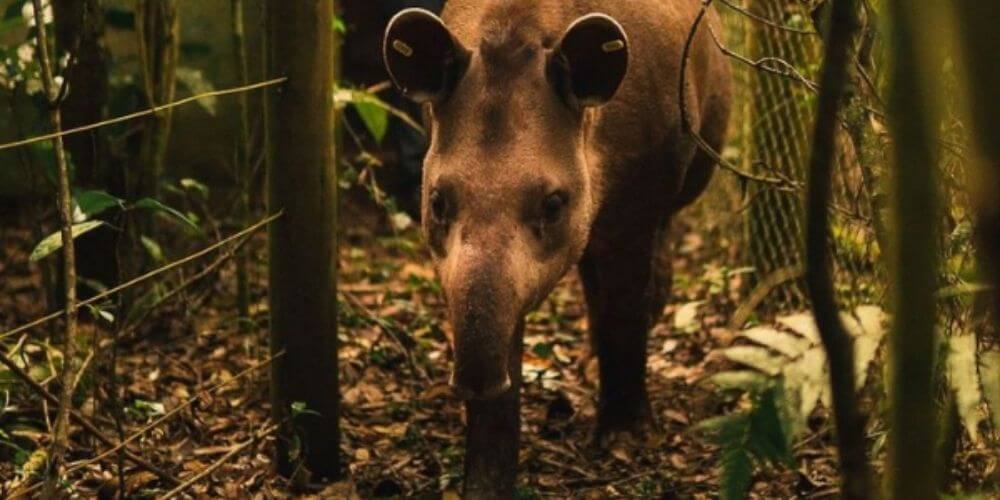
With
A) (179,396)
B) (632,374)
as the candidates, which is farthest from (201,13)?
(632,374)

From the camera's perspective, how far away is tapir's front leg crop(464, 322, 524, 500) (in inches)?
180

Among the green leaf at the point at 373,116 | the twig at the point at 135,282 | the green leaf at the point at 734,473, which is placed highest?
the green leaf at the point at 373,116

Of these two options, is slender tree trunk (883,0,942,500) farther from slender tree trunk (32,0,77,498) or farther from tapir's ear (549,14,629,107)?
tapir's ear (549,14,629,107)

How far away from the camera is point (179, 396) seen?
5645mm

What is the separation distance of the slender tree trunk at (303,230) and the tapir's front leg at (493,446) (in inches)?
18.2

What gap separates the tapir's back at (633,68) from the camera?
A: 4.73m

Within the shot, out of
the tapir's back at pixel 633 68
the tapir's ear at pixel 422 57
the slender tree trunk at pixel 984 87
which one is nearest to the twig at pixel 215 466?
the tapir's ear at pixel 422 57

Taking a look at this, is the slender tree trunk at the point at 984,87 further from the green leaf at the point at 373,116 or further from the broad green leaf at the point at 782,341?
the green leaf at the point at 373,116

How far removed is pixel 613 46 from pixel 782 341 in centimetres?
191

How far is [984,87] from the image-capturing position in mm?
1471

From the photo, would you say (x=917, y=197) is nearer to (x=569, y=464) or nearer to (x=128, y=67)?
(x=569, y=464)

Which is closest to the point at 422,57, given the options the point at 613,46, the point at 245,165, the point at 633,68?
the point at 613,46

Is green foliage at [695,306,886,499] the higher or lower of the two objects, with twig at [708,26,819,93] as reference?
lower

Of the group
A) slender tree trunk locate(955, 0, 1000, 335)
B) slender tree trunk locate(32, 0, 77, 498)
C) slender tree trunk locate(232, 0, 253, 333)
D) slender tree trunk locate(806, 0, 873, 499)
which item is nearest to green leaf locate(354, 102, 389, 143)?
slender tree trunk locate(232, 0, 253, 333)
